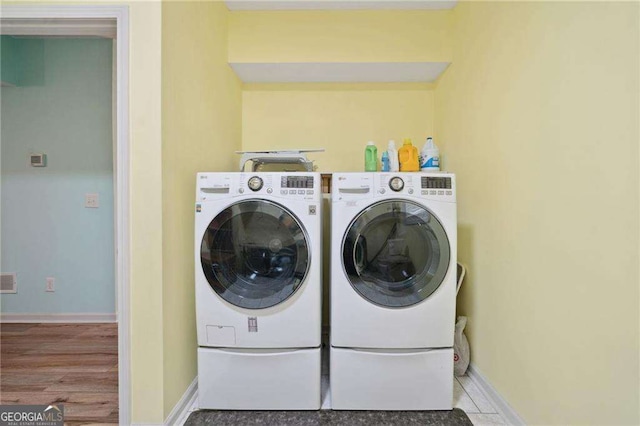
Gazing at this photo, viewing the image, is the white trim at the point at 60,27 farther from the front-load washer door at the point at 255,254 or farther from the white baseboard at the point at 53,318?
the white baseboard at the point at 53,318

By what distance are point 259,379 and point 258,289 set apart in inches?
18.0

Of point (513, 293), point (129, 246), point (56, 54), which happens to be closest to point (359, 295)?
point (513, 293)

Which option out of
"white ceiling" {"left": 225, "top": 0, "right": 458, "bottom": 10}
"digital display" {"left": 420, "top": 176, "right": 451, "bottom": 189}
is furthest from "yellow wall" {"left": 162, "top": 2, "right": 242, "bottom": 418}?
"digital display" {"left": 420, "top": 176, "right": 451, "bottom": 189}

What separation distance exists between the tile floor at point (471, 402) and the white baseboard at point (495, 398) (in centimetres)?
2

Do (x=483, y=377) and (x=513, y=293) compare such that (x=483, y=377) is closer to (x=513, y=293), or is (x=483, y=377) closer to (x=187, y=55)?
(x=513, y=293)

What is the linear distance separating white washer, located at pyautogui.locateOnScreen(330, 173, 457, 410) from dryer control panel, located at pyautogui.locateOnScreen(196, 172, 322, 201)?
0.58 feet

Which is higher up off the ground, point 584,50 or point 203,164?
point 584,50

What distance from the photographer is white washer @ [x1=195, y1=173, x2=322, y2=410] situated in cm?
135

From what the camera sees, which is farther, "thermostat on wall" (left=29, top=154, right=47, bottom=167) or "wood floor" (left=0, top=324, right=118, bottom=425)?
"thermostat on wall" (left=29, top=154, right=47, bottom=167)

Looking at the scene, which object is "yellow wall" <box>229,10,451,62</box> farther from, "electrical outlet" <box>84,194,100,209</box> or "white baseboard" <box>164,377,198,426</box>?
"white baseboard" <box>164,377,198,426</box>

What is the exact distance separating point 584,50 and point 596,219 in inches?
23.2

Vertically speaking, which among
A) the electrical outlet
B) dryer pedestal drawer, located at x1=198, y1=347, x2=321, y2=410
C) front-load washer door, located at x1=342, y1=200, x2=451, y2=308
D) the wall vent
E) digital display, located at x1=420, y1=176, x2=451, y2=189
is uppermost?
digital display, located at x1=420, y1=176, x2=451, y2=189

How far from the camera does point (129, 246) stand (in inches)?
47.4

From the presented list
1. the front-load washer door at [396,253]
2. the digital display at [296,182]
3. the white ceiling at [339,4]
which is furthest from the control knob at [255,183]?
the white ceiling at [339,4]
